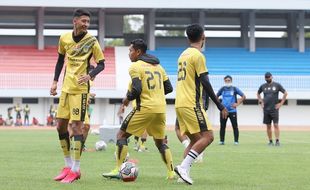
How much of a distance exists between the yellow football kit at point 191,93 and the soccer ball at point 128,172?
961 millimetres

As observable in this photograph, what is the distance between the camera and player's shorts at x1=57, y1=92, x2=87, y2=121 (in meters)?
11.3

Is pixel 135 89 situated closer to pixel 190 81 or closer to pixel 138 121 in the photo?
pixel 138 121

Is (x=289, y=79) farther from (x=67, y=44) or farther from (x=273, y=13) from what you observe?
(x=67, y=44)

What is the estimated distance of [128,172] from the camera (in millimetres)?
11422

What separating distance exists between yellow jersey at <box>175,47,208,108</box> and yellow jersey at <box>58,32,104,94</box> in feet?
4.00

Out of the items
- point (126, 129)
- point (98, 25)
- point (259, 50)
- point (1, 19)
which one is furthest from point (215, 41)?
point (126, 129)

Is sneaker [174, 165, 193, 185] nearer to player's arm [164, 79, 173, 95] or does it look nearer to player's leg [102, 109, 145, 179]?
player's leg [102, 109, 145, 179]

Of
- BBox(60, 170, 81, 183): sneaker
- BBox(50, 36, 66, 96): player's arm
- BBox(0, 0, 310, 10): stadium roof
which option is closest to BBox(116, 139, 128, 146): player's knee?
BBox(60, 170, 81, 183): sneaker

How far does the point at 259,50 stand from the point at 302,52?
10.1 feet

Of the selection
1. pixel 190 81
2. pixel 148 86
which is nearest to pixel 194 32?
pixel 190 81

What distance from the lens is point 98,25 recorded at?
5644cm

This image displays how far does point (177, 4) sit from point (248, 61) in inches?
249

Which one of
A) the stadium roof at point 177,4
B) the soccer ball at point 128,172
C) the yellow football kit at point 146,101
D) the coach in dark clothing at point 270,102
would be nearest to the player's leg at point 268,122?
the coach in dark clothing at point 270,102

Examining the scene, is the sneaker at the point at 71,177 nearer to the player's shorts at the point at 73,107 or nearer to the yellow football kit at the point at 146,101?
the player's shorts at the point at 73,107
